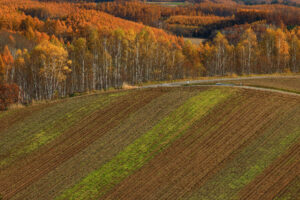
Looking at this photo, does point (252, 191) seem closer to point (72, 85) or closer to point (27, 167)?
point (27, 167)

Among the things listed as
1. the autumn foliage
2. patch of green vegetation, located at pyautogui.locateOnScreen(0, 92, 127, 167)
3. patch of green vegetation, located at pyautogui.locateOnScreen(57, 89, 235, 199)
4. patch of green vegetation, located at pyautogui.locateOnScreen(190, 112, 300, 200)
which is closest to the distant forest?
the autumn foliage

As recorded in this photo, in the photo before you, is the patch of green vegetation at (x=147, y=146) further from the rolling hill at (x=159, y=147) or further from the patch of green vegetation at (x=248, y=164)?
the patch of green vegetation at (x=248, y=164)

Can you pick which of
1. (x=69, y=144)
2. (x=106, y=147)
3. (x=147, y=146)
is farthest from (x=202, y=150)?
(x=69, y=144)

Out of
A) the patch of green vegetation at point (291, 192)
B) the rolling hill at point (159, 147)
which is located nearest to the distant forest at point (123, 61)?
the rolling hill at point (159, 147)

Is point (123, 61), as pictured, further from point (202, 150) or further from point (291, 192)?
point (291, 192)

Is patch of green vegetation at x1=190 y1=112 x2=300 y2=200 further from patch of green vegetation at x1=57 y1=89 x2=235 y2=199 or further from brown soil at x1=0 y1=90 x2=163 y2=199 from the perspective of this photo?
brown soil at x1=0 y1=90 x2=163 y2=199

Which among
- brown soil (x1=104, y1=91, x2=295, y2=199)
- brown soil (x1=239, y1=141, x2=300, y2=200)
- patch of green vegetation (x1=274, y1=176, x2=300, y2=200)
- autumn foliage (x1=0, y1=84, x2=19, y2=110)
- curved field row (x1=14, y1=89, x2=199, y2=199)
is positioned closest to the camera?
patch of green vegetation (x1=274, y1=176, x2=300, y2=200)
